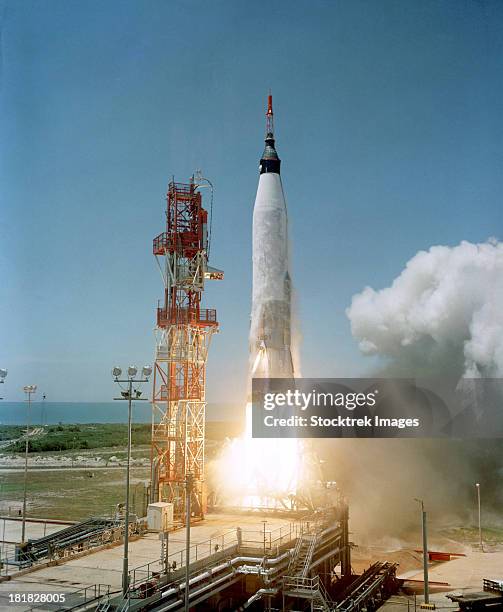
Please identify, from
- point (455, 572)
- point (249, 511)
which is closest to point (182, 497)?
point (249, 511)

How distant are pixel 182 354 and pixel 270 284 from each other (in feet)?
19.8

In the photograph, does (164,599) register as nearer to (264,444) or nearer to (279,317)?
(264,444)

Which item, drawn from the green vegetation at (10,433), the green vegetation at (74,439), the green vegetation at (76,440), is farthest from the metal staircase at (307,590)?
the green vegetation at (10,433)

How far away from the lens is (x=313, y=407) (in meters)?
26.3

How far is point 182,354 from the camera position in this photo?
32.4m

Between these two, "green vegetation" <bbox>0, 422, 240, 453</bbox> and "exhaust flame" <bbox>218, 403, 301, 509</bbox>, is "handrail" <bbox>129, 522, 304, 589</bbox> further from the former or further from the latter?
"green vegetation" <bbox>0, 422, 240, 453</bbox>

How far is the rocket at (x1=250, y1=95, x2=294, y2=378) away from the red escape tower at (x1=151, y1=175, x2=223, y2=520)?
251cm

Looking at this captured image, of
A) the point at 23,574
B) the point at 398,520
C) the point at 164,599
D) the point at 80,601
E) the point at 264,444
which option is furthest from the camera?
the point at 398,520

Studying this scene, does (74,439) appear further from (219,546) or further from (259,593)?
(259,593)

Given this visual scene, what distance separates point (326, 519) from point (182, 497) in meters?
6.76

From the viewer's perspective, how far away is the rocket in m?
34.4

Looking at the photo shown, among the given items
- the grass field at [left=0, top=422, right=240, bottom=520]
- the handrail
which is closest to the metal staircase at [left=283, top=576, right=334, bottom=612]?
the handrail

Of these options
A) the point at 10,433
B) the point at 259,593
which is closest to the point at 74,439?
the point at 10,433

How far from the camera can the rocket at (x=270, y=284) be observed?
113ft
